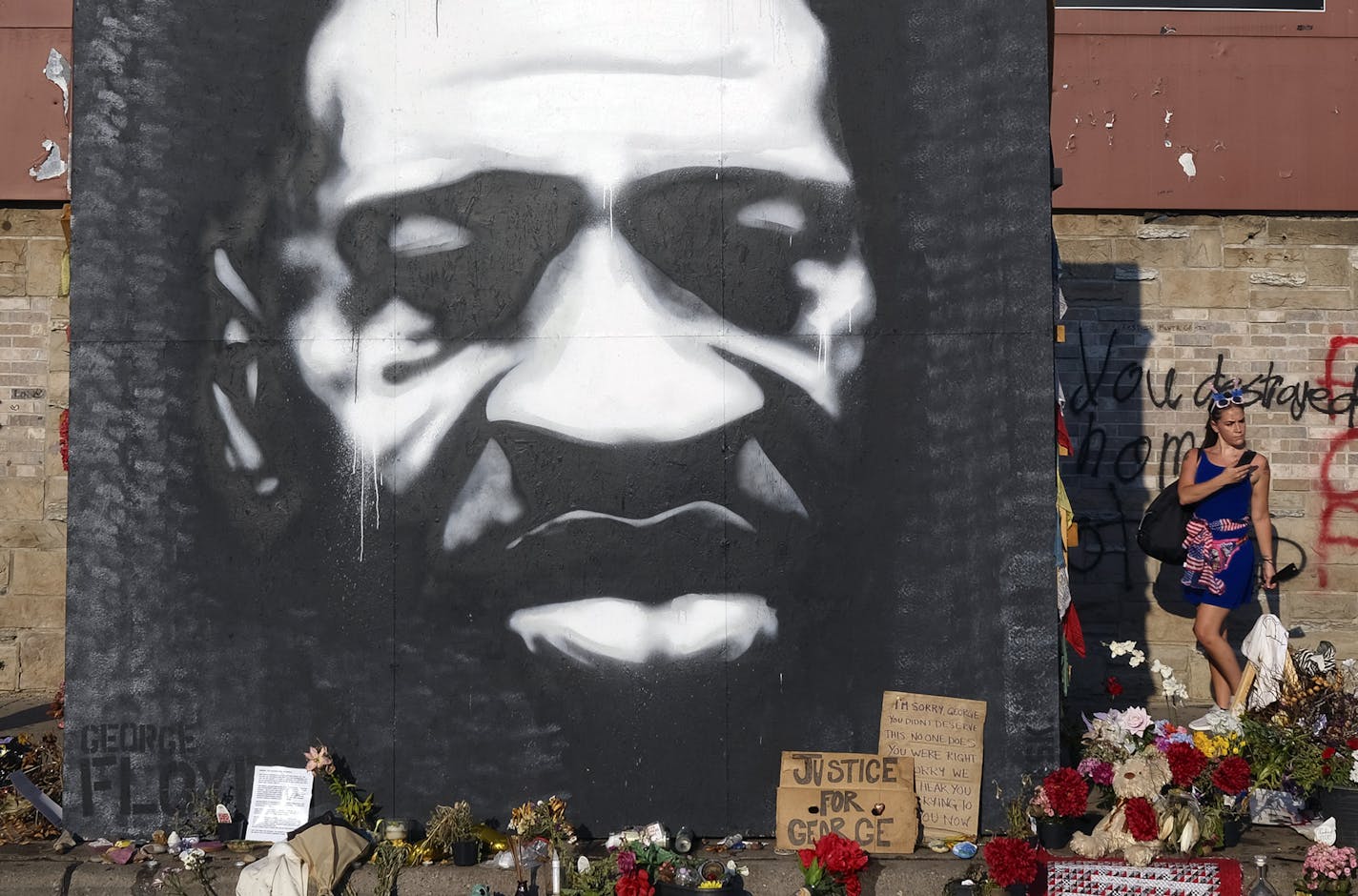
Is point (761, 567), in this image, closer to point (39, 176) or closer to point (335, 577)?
point (335, 577)

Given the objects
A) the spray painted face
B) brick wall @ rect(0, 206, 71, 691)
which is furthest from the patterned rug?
brick wall @ rect(0, 206, 71, 691)

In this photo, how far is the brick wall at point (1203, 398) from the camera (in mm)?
8281

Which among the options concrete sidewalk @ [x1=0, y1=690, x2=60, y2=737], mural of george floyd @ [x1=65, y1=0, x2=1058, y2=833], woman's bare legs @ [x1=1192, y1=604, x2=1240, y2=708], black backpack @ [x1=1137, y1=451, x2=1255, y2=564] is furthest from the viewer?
concrete sidewalk @ [x1=0, y1=690, x2=60, y2=737]

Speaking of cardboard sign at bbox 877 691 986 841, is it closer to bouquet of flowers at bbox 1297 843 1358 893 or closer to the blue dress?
bouquet of flowers at bbox 1297 843 1358 893

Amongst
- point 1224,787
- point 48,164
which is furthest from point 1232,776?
point 48,164

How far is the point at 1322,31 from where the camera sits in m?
8.27

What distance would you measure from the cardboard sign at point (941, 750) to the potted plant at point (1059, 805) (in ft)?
0.88

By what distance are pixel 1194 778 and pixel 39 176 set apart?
740 centimetres

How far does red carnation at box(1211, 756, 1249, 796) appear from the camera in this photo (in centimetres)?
535

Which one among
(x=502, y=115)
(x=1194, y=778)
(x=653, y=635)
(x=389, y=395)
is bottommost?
(x=1194, y=778)

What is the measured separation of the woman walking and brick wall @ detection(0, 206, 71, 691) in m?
6.71

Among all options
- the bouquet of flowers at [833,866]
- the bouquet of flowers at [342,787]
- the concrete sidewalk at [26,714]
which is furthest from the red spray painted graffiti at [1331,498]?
the concrete sidewalk at [26,714]

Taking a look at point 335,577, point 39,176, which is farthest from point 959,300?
point 39,176

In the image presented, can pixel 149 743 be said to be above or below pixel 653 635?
below
